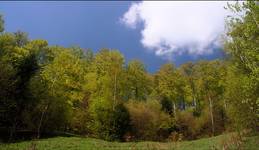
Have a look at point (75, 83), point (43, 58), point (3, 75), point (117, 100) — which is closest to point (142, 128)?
point (117, 100)

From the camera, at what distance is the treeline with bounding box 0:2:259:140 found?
37031 millimetres

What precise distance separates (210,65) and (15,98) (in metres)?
43.4

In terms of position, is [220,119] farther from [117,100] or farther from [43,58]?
[43,58]

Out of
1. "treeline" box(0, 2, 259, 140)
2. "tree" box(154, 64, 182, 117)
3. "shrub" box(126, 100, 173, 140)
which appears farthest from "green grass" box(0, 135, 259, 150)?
"tree" box(154, 64, 182, 117)

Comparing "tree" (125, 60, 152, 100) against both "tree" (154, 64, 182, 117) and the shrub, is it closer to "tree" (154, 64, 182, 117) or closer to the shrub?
"tree" (154, 64, 182, 117)

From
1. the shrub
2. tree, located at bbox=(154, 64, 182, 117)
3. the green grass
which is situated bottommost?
the green grass

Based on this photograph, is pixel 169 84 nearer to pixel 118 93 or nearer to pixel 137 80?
pixel 137 80

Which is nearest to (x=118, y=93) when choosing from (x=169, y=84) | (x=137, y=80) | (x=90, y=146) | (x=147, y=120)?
(x=147, y=120)

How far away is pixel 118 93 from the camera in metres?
58.4

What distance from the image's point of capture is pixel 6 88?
37.2 meters

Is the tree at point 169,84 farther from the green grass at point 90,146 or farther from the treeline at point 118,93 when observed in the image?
the green grass at point 90,146

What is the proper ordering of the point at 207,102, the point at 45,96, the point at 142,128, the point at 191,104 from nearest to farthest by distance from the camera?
the point at 45,96 < the point at 142,128 < the point at 207,102 < the point at 191,104

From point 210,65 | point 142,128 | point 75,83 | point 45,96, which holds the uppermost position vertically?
point 210,65

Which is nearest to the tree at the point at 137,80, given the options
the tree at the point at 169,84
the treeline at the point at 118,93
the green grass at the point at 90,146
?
the treeline at the point at 118,93
